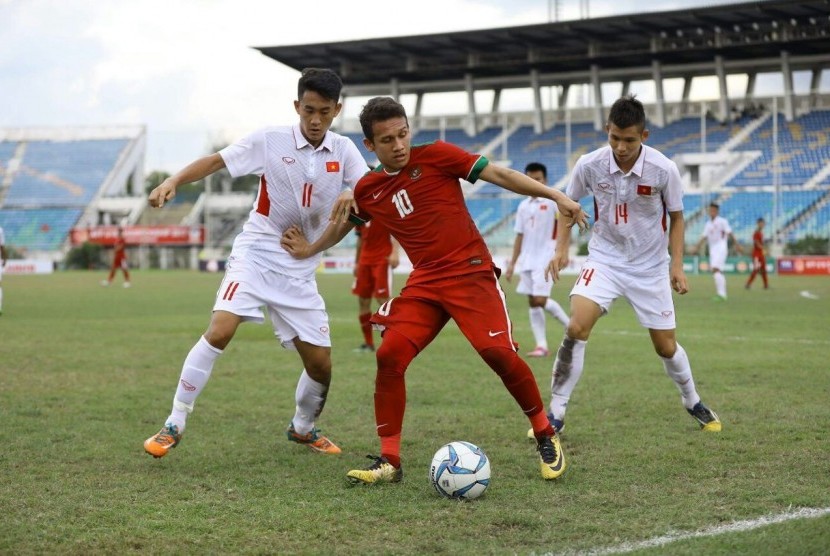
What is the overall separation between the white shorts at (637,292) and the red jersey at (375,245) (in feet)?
18.6

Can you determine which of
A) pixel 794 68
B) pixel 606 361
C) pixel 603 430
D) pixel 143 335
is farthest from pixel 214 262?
pixel 603 430

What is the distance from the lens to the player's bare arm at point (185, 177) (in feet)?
17.3

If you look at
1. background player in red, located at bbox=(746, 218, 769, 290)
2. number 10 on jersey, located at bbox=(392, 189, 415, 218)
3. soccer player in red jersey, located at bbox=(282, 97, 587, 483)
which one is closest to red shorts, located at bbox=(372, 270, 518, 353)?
soccer player in red jersey, located at bbox=(282, 97, 587, 483)

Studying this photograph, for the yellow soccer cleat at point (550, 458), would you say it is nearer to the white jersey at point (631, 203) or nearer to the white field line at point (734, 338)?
the white jersey at point (631, 203)

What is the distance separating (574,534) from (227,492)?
6.27 feet

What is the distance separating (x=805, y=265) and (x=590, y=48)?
57.4 ft

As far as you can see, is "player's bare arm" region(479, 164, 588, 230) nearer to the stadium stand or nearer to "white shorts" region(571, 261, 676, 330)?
"white shorts" region(571, 261, 676, 330)

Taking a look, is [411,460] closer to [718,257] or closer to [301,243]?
Answer: [301,243]

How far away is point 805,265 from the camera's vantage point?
127 feet

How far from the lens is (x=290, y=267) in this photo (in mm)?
5984

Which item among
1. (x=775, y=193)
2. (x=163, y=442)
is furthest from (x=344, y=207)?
(x=775, y=193)

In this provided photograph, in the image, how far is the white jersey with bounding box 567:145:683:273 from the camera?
6.50 m

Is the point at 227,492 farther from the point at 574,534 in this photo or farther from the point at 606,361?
the point at 606,361

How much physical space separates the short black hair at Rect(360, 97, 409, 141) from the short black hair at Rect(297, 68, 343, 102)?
18.6 inches
